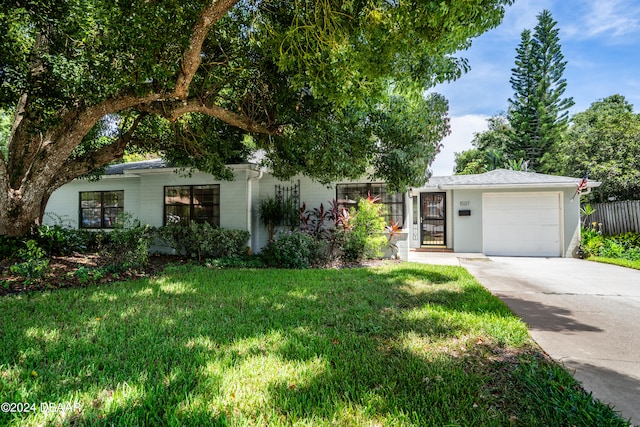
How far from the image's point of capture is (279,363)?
2697 mm

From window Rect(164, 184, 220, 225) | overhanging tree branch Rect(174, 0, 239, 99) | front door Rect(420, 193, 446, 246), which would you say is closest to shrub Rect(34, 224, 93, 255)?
window Rect(164, 184, 220, 225)

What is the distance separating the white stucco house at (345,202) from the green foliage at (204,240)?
0.87 m

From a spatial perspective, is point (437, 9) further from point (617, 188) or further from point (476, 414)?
point (617, 188)

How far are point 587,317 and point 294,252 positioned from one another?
5869mm

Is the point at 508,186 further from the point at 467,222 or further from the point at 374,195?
the point at 374,195

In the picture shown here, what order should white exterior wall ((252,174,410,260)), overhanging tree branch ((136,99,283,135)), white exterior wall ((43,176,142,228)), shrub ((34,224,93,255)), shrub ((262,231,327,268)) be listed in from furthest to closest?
white exterior wall ((43,176,142,228)), white exterior wall ((252,174,410,260)), shrub ((262,231,327,268)), shrub ((34,224,93,255)), overhanging tree branch ((136,99,283,135))

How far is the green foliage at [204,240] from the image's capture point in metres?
8.97

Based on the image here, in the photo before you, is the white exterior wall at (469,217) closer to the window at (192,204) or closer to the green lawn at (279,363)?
the window at (192,204)

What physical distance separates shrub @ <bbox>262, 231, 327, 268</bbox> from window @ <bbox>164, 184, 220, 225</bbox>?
10.3 feet

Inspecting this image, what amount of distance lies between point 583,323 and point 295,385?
388 centimetres

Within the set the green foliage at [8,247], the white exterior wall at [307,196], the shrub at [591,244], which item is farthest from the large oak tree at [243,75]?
the shrub at [591,244]

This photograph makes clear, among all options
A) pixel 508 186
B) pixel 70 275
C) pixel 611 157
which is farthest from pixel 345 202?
pixel 611 157

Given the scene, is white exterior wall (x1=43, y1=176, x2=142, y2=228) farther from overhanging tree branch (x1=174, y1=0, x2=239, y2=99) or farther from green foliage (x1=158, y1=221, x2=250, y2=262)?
overhanging tree branch (x1=174, y1=0, x2=239, y2=99)

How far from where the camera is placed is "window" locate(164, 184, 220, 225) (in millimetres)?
10656
